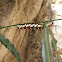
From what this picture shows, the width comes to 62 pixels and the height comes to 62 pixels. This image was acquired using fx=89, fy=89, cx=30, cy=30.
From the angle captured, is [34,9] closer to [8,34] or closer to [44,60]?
[8,34]

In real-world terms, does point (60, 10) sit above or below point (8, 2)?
below

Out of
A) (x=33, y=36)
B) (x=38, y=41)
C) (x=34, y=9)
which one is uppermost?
(x=34, y=9)

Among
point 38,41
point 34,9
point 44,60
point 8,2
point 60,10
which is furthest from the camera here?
point 60,10

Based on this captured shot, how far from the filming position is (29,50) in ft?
4.25

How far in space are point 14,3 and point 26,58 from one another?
0.81m

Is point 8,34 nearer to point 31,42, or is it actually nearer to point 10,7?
point 10,7

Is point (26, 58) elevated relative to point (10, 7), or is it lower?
Answer: lower

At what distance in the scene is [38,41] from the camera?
4.73ft

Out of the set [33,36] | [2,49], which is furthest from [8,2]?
[33,36]

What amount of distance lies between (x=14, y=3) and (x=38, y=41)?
87 cm

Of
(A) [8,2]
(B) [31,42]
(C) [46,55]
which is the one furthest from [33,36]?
(C) [46,55]

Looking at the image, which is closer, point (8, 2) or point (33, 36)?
point (8, 2)

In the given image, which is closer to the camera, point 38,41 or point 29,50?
point 29,50

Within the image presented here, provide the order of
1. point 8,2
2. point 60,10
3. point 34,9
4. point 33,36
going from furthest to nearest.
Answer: point 60,10
point 33,36
point 34,9
point 8,2
